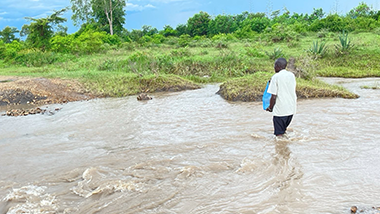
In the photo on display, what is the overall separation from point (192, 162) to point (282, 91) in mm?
1818

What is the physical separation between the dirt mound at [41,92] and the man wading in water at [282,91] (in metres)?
6.90

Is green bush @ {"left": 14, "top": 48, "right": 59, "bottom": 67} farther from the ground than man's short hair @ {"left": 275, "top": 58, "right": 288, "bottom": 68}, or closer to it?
farther from the ground

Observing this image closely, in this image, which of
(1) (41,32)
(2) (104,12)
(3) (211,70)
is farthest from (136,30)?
(3) (211,70)

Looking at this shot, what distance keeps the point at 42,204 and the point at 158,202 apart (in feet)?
4.13

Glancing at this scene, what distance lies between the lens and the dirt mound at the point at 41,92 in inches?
386

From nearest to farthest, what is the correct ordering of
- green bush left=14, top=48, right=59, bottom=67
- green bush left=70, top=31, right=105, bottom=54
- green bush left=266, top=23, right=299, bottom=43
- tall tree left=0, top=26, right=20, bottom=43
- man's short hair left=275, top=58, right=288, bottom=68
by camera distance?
man's short hair left=275, top=58, right=288, bottom=68
green bush left=14, top=48, right=59, bottom=67
green bush left=70, top=31, right=105, bottom=54
green bush left=266, top=23, right=299, bottom=43
tall tree left=0, top=26, right=20, bottom=43

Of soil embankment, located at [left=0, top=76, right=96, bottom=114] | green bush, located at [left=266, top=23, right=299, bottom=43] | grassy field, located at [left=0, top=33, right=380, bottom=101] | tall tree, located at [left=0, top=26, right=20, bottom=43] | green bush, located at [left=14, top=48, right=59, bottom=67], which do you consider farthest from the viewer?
tall tree, located at [left=0, top=26, right=20, bottom=43]

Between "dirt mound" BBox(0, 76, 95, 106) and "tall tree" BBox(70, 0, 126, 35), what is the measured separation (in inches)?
1005

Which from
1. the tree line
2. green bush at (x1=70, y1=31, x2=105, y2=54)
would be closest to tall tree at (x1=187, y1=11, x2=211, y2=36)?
the tree line

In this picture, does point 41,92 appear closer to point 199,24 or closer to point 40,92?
point 40,92

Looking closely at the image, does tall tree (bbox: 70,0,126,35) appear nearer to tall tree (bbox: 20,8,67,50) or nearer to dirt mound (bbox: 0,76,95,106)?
tall tree (bbox: 20,8,67,50)

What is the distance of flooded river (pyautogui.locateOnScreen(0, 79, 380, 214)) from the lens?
11.5 feet

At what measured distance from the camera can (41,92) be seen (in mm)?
10219

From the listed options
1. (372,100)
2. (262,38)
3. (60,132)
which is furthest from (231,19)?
(60,132)
